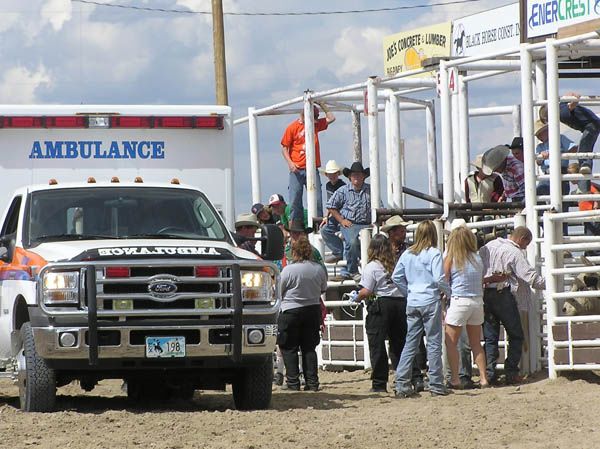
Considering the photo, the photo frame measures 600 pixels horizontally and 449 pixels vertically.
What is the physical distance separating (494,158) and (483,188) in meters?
0.46

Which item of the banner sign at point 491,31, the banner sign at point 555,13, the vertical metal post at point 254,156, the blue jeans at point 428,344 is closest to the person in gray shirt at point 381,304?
the blue jeans at point 428,344

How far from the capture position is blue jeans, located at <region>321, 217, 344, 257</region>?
17.7m

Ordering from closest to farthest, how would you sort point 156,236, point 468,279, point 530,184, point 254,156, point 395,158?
point 156,236, point 468,279, point 530,184, point 395,158, point 254,156

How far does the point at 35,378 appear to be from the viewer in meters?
11.4

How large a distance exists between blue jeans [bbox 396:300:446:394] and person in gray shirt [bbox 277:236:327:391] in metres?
1.23

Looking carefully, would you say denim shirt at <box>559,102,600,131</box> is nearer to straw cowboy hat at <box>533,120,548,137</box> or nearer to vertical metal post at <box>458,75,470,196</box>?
straw cowboy hat at <box>533,120,548,137</box>

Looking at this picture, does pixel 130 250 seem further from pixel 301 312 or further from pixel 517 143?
pixel 517 143

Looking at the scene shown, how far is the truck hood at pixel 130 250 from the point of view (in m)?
11.4

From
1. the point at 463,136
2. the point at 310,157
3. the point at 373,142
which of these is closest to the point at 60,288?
the point at 373,142

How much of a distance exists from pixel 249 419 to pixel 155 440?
1.38m

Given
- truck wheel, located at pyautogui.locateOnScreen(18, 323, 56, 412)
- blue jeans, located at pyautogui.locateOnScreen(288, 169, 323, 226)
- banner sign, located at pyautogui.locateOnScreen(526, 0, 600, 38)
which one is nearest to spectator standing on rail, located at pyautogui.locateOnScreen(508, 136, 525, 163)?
banner sign, located at pyautogui.locateOnScreen(526, 0, 600, 38)

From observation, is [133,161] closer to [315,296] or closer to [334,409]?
[315,296]

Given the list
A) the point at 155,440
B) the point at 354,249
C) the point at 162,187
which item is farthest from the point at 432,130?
the point at 155,440

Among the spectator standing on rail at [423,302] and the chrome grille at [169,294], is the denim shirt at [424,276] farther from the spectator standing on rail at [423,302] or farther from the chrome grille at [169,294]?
the chrome grille at [169,294]
